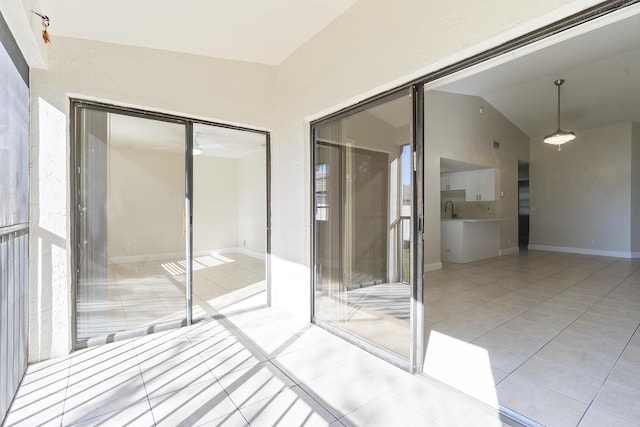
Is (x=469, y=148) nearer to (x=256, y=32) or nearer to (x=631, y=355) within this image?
(x=631, y=355)

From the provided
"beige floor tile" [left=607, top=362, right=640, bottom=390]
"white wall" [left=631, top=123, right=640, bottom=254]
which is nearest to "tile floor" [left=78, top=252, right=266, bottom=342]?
"beige floor tile" [left=607, top=362, right=640, bottom=390]

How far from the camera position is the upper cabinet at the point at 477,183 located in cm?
707

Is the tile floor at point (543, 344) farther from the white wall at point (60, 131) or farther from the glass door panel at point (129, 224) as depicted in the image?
the white wall at point (60, 131)

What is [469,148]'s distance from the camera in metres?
6.36

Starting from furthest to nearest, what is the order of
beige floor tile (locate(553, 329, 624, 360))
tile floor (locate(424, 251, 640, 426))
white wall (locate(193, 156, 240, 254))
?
white wall (locate(193, 156, 240, 254)), beige floor tile (locate(553, 329, 624, 360)), tile floor (locate(424, 251, 640, 426))

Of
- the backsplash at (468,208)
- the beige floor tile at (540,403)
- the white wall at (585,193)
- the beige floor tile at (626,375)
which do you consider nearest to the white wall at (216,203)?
the backsplash at (468,208)

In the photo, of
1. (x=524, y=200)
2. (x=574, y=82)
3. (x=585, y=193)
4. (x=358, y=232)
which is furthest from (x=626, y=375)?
(x=524, y=200)

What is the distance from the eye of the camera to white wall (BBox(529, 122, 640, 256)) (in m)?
7.12

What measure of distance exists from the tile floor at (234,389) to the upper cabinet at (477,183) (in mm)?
6011

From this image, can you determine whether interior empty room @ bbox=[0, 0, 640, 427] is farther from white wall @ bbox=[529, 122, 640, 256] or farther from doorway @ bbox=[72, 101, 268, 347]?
white wall @ bbox=[529, 122, 640, 256]

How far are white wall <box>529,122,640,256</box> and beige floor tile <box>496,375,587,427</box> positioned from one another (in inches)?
303

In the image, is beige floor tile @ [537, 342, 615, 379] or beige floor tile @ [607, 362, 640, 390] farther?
beige floor tile @ [537, 342, 615, 379]

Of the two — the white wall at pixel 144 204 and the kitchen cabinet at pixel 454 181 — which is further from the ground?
the kitchen cabinet at pixel 454 181

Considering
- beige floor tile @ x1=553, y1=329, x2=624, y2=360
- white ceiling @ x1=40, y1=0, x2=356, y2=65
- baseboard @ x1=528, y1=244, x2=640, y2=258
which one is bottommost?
beige floor tile @ x1=553, y1=329, x2=624, y2=360
